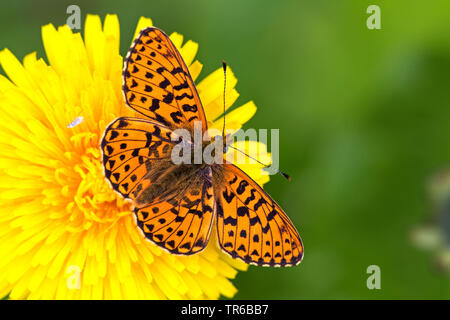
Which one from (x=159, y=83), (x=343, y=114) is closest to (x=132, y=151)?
(x=159, y=83)

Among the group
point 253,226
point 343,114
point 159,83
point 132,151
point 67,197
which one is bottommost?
point 253,226

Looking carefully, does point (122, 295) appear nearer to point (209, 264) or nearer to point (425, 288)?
point (209, 264)

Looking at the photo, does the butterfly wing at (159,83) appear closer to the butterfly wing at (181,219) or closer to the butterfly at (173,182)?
the butterfly at (173,182)

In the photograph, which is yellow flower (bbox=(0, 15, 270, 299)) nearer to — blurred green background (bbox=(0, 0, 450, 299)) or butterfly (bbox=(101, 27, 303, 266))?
butterfly (bbox=(101, 27, 303, 266))

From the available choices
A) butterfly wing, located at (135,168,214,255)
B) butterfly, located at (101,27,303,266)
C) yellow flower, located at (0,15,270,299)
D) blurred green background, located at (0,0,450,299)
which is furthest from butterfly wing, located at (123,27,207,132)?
blurred green background, located at (0,0,450,299)

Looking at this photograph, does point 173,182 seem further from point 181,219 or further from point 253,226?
point 253,226
